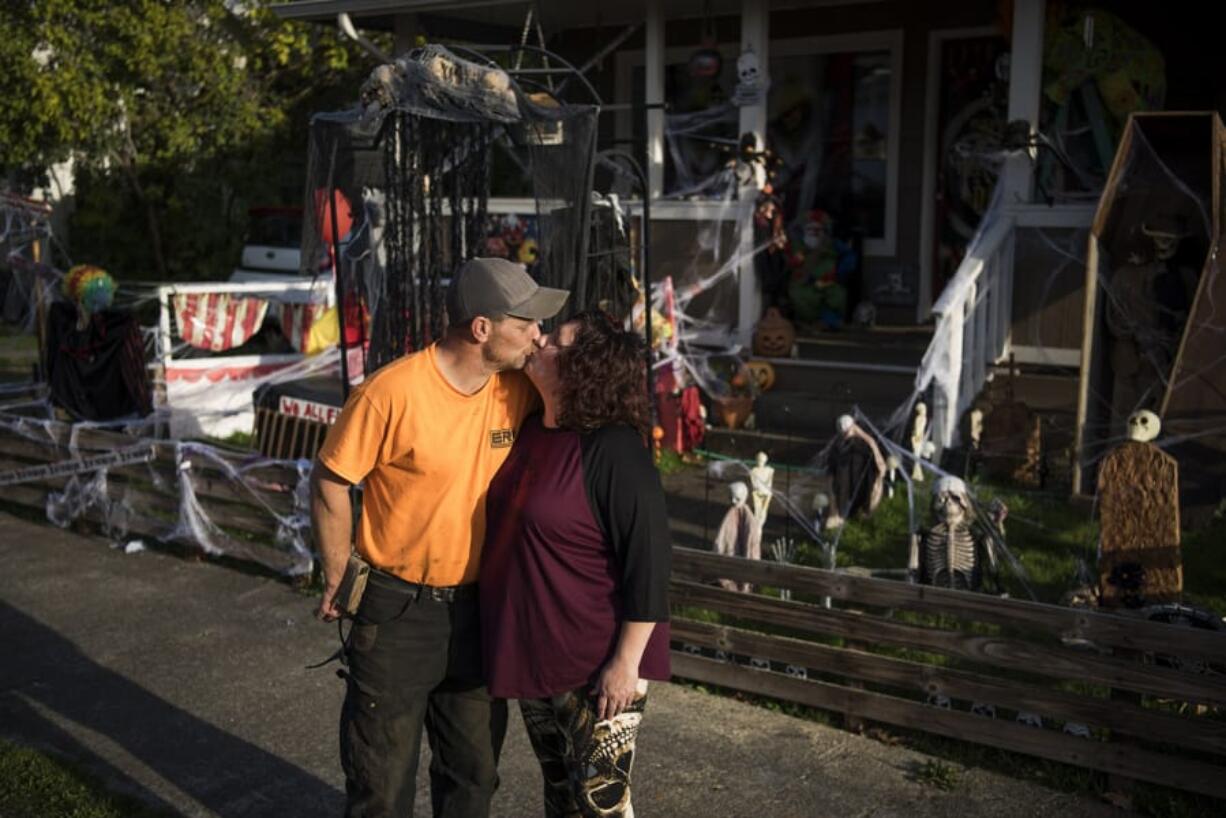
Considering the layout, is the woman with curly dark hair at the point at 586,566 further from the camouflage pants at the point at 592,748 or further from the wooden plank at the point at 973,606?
the wooden plank at the point at 973,606

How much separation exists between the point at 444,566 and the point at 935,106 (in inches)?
379

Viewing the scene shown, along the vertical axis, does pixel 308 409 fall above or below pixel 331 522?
below

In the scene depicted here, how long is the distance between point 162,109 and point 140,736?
15575mm

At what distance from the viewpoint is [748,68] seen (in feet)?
36.0

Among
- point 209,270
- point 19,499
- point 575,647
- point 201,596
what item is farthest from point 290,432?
point 209,270

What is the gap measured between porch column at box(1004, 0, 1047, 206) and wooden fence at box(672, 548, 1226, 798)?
4591 mm

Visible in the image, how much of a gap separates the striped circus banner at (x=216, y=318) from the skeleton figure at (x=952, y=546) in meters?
7.73

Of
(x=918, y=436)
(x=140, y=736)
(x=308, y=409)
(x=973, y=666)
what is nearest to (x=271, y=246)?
(x=308, y=409)

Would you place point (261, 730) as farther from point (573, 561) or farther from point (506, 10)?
point (506, 10)

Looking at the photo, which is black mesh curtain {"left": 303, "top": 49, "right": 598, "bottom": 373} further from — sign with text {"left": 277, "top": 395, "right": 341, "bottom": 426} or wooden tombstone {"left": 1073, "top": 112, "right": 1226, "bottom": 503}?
wooden tombstone {"left": 1073, "top": 112, "right": 1226, "bottom": 503}

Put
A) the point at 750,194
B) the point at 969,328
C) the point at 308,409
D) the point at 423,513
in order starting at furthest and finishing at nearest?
the point at 750,194 → the point at 308,409 → the point at 969,328 → the point at 423,513

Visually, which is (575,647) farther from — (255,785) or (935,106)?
(935,106)

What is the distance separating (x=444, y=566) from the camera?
3578mm

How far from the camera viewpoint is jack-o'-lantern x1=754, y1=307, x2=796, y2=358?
34.3 feet
